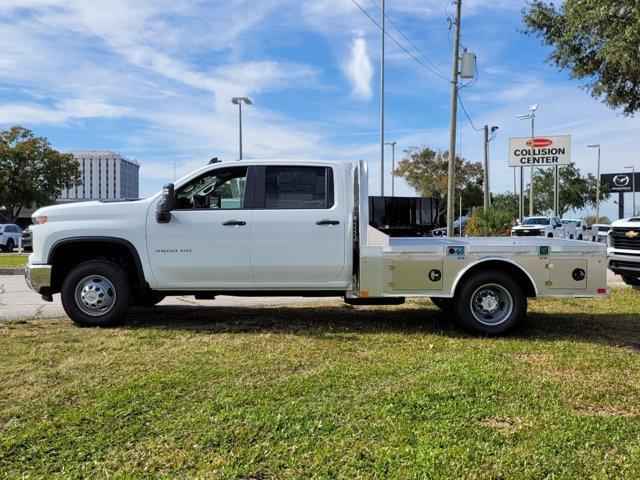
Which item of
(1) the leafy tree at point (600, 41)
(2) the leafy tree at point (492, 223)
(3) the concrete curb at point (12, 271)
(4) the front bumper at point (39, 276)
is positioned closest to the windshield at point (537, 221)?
(2) the leafy tree at point (492, 223)

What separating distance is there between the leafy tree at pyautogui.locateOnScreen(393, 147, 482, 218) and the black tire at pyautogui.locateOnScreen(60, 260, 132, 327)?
45.5 m

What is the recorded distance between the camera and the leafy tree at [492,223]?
23.1m

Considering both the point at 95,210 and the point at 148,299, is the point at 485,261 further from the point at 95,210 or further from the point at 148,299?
the point at 95,210

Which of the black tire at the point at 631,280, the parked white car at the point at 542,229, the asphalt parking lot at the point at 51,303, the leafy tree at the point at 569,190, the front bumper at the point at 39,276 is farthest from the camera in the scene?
the leafy tree at the point at 569,190

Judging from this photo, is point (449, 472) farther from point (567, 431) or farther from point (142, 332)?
point (142, 332)

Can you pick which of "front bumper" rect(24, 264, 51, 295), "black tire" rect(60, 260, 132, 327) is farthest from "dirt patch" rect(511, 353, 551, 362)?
"front bumper" rect(24, 264, 51, 295)

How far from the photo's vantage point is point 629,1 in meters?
9.05

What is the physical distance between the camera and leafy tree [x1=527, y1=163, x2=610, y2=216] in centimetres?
5900

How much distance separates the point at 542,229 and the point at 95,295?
80.0 ft

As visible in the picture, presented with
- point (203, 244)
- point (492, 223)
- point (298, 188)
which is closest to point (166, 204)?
point (203, 244)

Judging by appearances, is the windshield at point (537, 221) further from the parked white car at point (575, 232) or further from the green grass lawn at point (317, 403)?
the green grass lawn at point (317, 403)

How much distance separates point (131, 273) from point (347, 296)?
259cm

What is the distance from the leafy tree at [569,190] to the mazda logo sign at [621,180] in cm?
155

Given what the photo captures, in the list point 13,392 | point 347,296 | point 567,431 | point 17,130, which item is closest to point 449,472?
point 567,431
